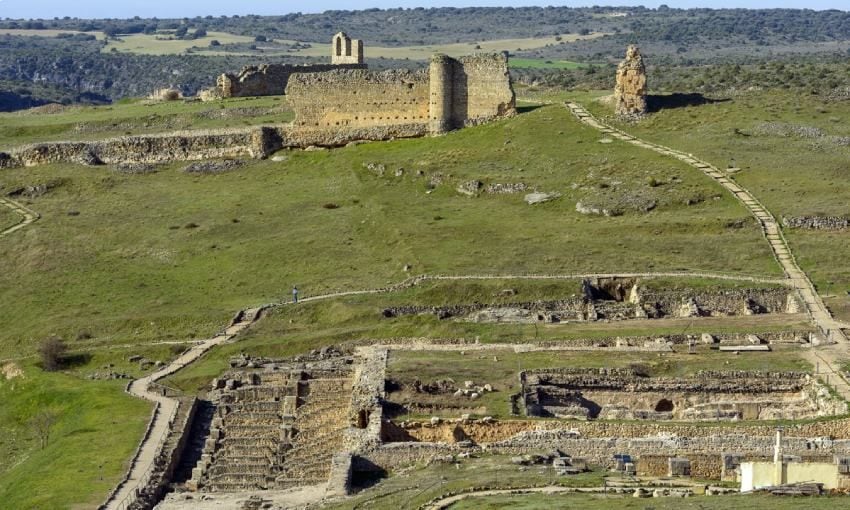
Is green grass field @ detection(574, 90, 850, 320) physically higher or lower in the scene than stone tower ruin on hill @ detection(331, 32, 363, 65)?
lower

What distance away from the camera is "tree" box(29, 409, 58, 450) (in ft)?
202

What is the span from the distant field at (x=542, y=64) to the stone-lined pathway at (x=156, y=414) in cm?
10017

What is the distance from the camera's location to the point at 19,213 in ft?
286

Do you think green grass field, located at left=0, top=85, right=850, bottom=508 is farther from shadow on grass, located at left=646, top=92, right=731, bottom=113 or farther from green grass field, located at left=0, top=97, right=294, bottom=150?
green grass field, located at left=0, top=97, right=294, bottom=150

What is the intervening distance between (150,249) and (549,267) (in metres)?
17.7

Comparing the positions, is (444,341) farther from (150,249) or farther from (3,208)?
(3,208)

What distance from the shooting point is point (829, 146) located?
85.4 m

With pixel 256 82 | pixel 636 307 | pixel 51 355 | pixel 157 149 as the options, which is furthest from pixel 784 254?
pixel 256 82

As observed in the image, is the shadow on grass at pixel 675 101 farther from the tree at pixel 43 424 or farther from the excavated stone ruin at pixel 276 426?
the tree at pixel 43 424

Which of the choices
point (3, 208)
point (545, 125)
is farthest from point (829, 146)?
point (3, 208)

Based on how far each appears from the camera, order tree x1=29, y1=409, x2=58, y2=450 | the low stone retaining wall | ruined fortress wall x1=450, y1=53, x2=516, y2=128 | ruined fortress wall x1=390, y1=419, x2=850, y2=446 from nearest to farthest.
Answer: ruined fortress wall x1=390, y1=419, x2=850, y2=446 < tree x1=29, y1=409, x2=58, y2=450 < the low stone retaining wall < ruined fortress wall x1=450, y1=53, x2=516, y2=128

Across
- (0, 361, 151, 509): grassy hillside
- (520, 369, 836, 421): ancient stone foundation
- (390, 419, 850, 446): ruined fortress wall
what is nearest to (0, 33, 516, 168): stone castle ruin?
(0, 361, 151, 509): grassy hillside

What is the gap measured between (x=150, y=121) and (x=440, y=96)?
54.2 ft

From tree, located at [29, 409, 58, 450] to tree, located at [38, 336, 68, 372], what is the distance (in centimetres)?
438
